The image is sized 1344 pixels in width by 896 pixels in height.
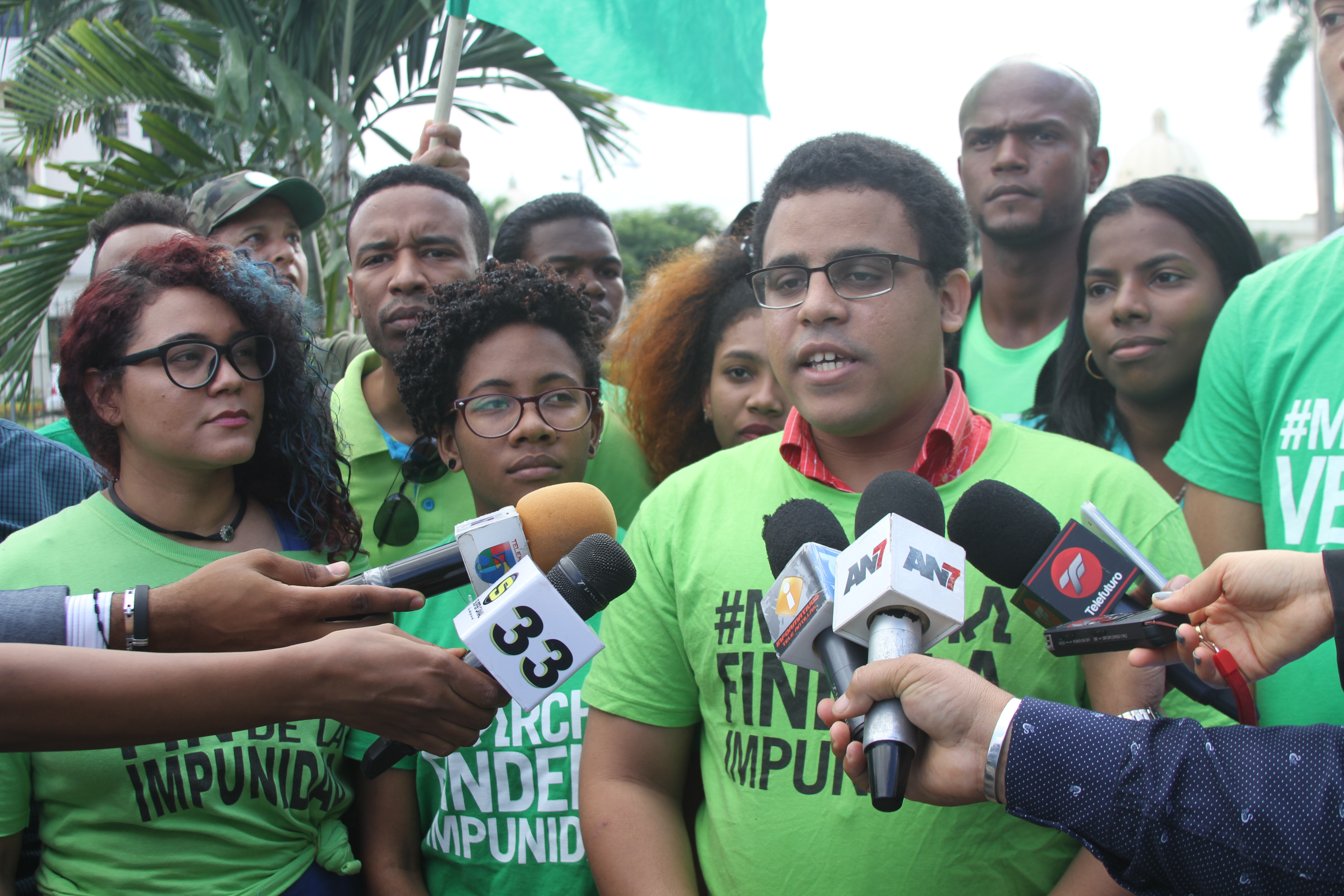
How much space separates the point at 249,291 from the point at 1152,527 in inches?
93.1

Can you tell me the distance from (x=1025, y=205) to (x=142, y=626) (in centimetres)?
342

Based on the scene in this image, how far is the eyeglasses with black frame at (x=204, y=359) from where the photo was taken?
2.49 metres

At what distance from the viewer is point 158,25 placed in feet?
23.7

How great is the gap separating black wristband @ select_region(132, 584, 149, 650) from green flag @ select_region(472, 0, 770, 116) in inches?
112

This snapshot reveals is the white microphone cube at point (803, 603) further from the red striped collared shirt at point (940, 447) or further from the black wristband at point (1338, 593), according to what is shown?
the black wristband at point (1338, 593)

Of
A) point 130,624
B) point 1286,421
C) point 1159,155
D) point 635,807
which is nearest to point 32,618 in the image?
point 130,624

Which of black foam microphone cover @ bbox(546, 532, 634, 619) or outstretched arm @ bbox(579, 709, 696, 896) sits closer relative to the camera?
black foam microphone cover @ bbox(546, 532, 634, 619)

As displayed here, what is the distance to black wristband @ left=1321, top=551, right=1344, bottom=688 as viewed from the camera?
1646 millimetres

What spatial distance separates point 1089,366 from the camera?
11.3 ft

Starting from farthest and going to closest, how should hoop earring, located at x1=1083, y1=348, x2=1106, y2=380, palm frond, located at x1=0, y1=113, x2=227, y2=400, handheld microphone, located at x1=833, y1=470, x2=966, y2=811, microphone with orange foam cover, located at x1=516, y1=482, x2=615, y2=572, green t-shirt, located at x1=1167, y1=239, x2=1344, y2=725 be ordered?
palm frond, located at x1=0, y1=113, x2=227, y2=400 → hoop earring, located at x1=1083, y1=348, x2=1106, y2=380 → green t-shirt, located at x1=1167, y1=239, x2=1344, y2=725 → microphone with orange foam cover, located at x1=516, y1=482, x2=615, y2=572 → handheld microphone, located at x1=833, y1=470, x2=966, y2=811

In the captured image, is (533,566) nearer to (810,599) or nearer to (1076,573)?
(810,599)

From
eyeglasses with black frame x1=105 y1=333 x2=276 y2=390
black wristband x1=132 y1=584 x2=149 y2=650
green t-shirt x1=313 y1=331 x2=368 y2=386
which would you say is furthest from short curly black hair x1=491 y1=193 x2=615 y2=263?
black wristband x1=132 y1=584 x2=149 y2=650

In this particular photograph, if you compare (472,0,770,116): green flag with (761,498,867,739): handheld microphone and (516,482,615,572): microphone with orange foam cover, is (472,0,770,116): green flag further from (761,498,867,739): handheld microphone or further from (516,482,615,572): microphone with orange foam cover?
(761,498,867,739): handheld microphone

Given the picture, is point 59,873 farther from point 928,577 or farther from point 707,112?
point 707,112
